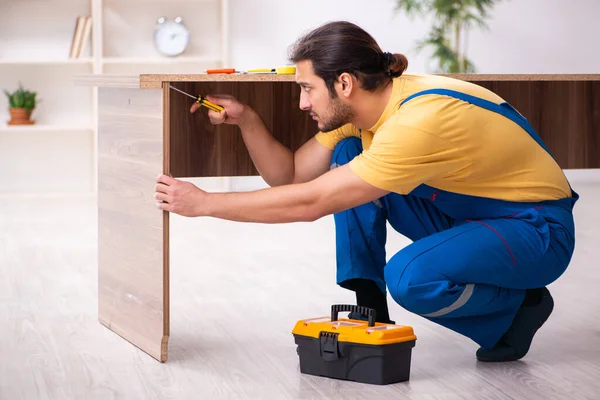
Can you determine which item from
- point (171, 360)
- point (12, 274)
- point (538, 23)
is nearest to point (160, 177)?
point (171, 360)

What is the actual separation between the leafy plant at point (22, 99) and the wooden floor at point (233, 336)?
1.81m

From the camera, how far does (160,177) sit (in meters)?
2.07

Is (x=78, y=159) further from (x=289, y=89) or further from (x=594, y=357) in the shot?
(x=594, y=357)

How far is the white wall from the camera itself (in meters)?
6.05

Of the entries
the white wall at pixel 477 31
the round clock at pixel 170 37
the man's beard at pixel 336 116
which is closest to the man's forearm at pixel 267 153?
the man's beard at pixel 336 116

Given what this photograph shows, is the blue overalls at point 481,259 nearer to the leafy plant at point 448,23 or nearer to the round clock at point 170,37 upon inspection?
the round clock at point 170,37

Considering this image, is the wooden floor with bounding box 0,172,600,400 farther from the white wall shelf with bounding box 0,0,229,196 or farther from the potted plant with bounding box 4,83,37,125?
the white wall shelf with bounding box 0,0,229,196

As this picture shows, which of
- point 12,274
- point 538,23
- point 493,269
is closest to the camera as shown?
point 493,269

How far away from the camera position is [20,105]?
5594 mm

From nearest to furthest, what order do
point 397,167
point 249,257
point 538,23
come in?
point 397,167
point 249,257
point 538,23

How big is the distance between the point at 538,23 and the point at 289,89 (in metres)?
4.23

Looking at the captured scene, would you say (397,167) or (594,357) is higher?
(397,167)

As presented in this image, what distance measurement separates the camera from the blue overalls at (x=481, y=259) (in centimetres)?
203

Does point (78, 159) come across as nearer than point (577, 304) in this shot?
No
